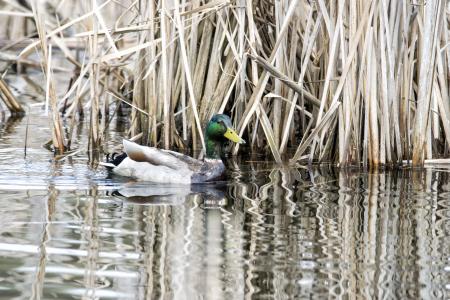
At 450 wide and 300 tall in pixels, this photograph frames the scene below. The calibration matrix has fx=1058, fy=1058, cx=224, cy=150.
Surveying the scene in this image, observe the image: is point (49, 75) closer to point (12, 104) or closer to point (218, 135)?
point (218, 135)

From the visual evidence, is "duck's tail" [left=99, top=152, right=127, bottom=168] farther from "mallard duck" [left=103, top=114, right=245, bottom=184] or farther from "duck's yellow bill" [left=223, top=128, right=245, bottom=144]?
"duck's yellow bill" [left=223, top=128, right=245, bottom=144]

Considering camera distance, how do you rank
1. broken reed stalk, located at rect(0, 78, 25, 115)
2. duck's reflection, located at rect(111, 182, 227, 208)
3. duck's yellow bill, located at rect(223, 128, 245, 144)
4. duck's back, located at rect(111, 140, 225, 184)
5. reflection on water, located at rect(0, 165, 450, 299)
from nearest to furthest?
reflection on water, located at rect(0, 165, 450, 299), duck's reflection, located at rect(111, 182, 227, 208), duck's back, located at rect(111, 140, 225, 184), duck's yellow bill, located at rect(223, 128, 245, 144), broken reed stalk, located at rect(0, 78, 25, 115)

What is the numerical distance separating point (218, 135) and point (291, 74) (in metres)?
0.84

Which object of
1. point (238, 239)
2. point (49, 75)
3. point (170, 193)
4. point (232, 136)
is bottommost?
point (238, 239)

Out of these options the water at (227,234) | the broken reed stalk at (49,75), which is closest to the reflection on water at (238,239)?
the water at (227,234)

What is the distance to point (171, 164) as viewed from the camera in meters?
8.85

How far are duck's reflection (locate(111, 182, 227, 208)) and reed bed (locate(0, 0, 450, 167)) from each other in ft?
2.43

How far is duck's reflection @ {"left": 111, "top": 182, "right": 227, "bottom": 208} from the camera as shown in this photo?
7.94 meters

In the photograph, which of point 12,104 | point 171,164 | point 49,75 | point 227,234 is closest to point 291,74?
point 171,164

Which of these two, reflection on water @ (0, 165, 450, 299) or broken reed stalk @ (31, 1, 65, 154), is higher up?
broken reed stalk @ (31, 1, 65, 154)

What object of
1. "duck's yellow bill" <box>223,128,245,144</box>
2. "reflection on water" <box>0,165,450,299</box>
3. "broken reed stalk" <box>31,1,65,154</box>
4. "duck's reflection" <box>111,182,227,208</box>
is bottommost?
"reflection on water" <box>0,165,450,299</box>

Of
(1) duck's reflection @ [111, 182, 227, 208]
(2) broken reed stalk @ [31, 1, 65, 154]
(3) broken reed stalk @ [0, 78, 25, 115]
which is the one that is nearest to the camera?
(1) duck's reflection @ [111, 182, 227, 208]

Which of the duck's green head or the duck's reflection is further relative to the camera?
the duck's green head

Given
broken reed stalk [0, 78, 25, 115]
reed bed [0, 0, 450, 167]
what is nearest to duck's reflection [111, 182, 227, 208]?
reed bed [0, 0, 450, 167]
